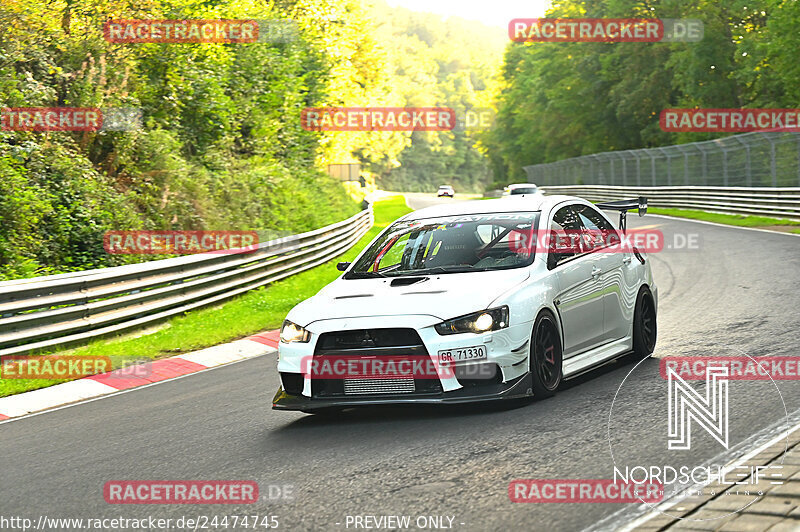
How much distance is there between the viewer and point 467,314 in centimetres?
707

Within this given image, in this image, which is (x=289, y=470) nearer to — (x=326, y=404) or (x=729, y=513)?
(x=326, y=404)

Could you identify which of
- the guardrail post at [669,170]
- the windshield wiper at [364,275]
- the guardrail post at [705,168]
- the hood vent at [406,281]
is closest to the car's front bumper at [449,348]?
the hood vent at [406,281]

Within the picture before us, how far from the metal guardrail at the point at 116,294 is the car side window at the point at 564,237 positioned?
21.5 feet

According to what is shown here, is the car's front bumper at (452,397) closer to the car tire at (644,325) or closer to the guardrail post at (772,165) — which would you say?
the car tire at (644,325)

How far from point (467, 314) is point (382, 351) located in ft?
2.17

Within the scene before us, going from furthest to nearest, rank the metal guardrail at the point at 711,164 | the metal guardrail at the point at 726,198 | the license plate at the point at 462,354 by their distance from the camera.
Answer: the metal guardrail at the point at 711,164 → the metal guardrail at the point at 726,198 → the license plate at the point at 462,354

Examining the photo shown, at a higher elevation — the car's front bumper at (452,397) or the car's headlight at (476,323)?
the car's headlight at (476,323)

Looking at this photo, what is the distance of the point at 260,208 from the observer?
24766 mm

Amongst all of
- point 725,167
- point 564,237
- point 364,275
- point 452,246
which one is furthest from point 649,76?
point 364,275

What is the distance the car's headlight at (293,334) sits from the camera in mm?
7305

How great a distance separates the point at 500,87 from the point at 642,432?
10749 centimetres

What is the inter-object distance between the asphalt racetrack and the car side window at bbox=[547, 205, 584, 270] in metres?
1.05

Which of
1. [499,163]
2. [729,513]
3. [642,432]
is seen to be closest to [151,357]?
[642,432]

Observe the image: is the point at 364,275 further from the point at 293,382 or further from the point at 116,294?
the point at 116,294
